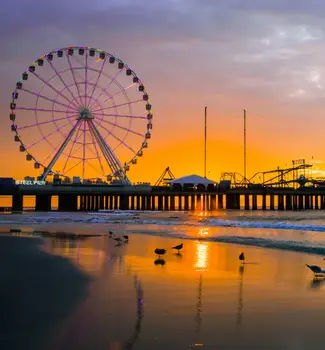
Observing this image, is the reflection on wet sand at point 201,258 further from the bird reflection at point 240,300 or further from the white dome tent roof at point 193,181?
the white dome tent roof at point 193,181

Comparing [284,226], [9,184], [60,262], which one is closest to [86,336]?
[60,262]

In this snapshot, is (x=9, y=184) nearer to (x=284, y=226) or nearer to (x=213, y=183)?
(x=213, y=183)

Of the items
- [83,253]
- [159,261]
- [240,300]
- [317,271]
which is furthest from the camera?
[83,253]

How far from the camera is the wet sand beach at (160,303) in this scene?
7.19 meters

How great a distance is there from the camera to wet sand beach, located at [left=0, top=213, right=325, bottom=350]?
7191 millimetres

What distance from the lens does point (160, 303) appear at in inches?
A: 376

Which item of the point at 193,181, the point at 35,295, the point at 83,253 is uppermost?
the point at 193,181

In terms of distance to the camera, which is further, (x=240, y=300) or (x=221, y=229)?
(x=221, y=229)

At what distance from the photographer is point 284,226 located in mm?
39156

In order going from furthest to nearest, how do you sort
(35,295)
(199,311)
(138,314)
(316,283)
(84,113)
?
(84,113)
(316,283)
(35,295)
(199,311)
(138,314)

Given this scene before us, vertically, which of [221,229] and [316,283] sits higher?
[221,229]

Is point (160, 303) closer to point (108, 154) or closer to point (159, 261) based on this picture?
point (159, 261)

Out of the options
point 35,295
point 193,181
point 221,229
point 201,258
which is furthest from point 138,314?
point 193,181

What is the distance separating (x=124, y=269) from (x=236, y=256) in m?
5.13
